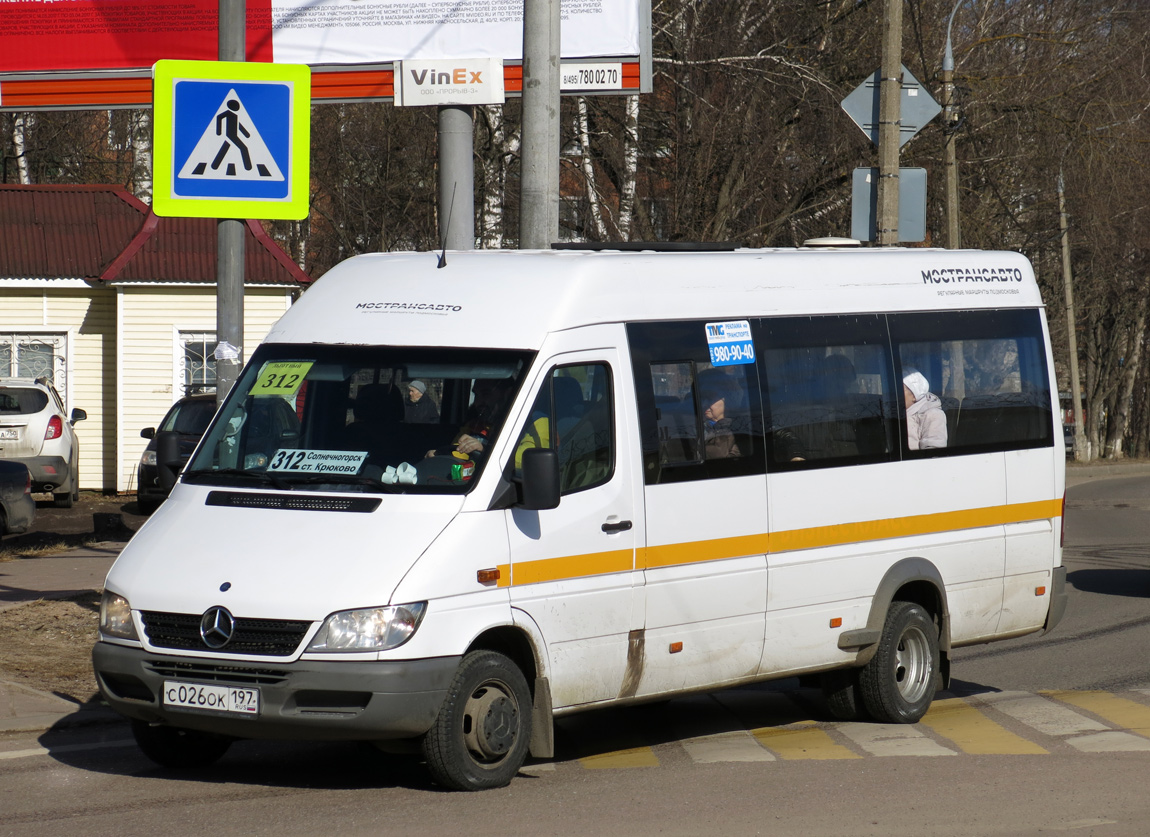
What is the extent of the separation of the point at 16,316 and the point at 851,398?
19828 mm

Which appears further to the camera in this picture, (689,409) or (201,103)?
(201,103)

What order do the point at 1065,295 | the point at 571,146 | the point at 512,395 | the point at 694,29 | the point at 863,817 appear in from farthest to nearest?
the point at 1065,295
the point at 571,146
the point at 694,29
the point at 512,395
the point at 863,817

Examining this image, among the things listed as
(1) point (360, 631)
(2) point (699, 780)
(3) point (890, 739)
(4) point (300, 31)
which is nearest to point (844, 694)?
(3) point (890, 739)

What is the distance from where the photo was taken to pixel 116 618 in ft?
23.4

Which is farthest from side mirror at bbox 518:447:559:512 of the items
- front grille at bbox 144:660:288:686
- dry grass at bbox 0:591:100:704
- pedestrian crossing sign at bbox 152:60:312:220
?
dry grass at bbox 0:591:100:704

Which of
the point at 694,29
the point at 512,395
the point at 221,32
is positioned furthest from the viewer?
the point at 694,29

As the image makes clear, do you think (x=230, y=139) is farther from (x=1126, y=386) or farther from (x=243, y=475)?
(x=1126, y=386)

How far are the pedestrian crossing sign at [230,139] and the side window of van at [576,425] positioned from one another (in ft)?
9.23

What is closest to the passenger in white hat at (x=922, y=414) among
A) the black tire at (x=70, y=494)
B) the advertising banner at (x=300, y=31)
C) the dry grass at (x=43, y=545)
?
the advertising banner at (x=300, y=31)

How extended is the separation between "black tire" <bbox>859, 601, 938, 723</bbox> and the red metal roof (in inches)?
709

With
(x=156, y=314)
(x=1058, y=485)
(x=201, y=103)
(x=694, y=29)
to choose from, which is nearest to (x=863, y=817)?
(x=1058, y=485)

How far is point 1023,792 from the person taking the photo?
7.35 m

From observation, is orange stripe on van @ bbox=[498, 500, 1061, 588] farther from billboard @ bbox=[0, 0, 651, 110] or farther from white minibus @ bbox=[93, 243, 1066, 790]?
billboard @ bbox=[0, 0, 651, 110]

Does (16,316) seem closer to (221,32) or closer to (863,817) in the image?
(221,32)
